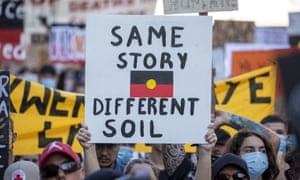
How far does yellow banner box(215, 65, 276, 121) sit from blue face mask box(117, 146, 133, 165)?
4.45 feet

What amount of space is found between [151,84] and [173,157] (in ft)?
2.57

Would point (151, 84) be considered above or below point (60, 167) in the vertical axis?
above

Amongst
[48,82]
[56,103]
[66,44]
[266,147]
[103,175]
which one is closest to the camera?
[103,175]

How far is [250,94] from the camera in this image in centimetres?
1245

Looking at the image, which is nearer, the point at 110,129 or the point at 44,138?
the point at 110,129

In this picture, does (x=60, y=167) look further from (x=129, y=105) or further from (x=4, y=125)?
(x=4, y=125)

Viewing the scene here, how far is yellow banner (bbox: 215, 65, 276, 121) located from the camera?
486 inches

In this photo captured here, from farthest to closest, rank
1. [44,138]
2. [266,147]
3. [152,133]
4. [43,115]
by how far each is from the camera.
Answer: [43,115], [44,138], [266,147], [152,133]

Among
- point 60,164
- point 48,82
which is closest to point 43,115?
point 60,164

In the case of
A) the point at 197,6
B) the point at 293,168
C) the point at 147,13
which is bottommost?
the point at 293,168

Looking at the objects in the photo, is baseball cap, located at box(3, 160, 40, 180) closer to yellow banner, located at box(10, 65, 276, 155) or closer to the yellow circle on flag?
the yellow circle on flag

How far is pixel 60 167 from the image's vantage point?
8.62 meters

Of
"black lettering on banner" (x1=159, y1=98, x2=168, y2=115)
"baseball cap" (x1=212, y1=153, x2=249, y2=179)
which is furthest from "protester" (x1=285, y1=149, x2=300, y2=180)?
"black lettering on banner" (x1=159, y1=98, x2=168, y2=115)

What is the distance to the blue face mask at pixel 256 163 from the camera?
9.38 meters
